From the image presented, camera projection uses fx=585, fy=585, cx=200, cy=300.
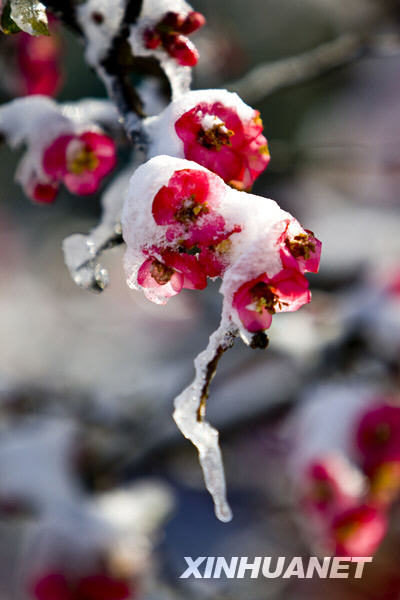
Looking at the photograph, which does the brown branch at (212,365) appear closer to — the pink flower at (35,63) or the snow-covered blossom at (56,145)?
the snow-covered blossom at (56,145)

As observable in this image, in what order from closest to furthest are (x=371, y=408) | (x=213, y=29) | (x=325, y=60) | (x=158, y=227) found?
1. (x=158, y=227)
2. (x=325, y=60)
3. (x=371, y=408)
4. (x=213, y=29)

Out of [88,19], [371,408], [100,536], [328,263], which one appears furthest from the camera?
[328,263]

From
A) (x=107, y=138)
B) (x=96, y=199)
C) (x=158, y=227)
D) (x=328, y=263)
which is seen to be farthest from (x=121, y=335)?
(x=158, y=227)

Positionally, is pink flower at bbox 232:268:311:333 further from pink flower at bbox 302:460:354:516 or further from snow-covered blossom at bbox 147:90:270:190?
pink flower at bbox 302:460:354:516

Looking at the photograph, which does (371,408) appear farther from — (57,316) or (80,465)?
(57,316)

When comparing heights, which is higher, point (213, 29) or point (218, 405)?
point (213, 29)

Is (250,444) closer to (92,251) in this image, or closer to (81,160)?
(81,160)
